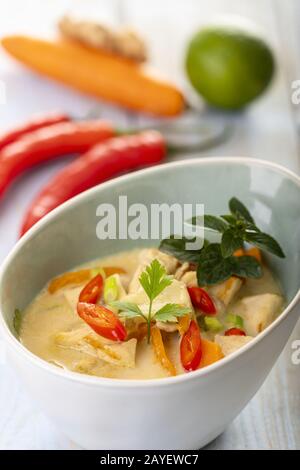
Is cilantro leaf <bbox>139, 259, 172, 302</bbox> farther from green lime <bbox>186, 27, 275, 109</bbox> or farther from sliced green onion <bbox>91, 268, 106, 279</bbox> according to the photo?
green lime <bbox>186, 27, 275, 109</bbox>

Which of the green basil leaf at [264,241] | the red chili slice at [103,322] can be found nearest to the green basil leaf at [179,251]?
the green basil leaf at [264,241]

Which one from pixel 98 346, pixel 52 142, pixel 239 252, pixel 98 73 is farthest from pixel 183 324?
pixel 98 73

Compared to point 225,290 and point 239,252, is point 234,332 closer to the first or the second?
point 225,290

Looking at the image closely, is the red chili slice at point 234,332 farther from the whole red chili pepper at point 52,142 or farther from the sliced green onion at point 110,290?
the whole red chili pepper at point 52,142

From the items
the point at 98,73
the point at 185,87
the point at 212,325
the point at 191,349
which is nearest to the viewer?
the point at 191,349

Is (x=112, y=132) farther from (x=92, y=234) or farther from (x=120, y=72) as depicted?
(x=92, y=234)
